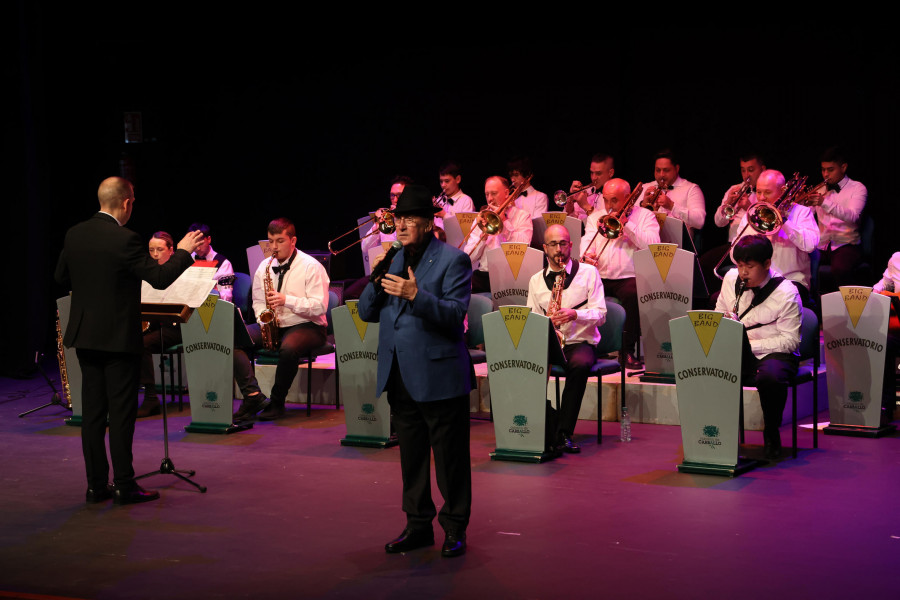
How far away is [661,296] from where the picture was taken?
709 centimetres

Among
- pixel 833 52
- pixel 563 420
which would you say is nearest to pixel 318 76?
pixel 833 52

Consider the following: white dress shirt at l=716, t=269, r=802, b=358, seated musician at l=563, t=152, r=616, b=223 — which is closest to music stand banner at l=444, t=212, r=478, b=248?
seated musician at l=563, t=152, r=616, b=223

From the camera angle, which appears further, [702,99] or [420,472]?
[702,99]

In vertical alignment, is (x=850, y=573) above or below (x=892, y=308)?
below

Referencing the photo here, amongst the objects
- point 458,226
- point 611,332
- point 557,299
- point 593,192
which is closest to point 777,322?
point 611,332

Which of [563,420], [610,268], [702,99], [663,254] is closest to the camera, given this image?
[563,420]

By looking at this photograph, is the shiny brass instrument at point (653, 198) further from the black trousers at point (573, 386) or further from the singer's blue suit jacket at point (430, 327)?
the singer's blue suit jacket at point (430, 327)

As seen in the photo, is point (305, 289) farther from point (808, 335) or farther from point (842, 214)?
point (842, 214)

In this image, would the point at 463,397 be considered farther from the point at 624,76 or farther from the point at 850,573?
the point at 624,76

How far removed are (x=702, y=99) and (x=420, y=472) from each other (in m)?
5.65

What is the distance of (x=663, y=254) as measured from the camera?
23.1ft

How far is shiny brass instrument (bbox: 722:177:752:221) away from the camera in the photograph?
8.08 metres

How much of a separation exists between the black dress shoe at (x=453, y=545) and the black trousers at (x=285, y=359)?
3.21 meters

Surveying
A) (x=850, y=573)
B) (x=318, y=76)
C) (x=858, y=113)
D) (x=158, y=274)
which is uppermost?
(x=318, y=76)
